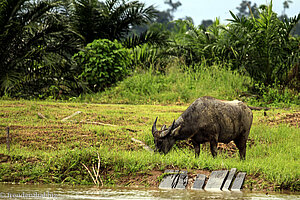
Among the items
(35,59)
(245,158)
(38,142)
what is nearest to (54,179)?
(38,142)

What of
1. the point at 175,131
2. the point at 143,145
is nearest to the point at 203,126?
the point at 175,131

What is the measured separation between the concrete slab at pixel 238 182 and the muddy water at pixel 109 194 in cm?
25

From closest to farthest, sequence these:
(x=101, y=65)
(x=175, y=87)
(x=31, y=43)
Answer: (x=175, y=87) → (x=31, y=43) → (x=101, y=65)

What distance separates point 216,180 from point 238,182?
33cm

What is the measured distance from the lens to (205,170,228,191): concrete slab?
655 cm

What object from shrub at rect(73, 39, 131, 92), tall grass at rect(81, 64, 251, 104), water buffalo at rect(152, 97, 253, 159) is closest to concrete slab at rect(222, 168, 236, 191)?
water buffalo at rect(152, 97, 253, 159)

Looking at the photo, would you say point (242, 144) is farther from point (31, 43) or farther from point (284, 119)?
point (31, 43)

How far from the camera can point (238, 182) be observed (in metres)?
6.69

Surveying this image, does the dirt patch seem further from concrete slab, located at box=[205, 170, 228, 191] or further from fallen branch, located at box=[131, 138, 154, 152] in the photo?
concrete slab, located at box=[205, 170, 228, 191]

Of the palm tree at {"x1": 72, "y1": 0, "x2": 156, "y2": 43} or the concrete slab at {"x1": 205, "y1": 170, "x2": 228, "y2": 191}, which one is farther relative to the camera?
the palm tree at {"x1": 72, "y1": 0, "x2": 156, "y2": 43}

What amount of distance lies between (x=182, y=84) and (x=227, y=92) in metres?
1.77

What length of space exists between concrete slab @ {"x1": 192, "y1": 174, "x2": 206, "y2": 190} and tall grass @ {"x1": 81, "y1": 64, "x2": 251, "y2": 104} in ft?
29.8

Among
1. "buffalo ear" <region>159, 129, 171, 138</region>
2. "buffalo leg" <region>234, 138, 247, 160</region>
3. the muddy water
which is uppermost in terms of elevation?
"buffalo ear" <region>159, 129, 171, 138</region>

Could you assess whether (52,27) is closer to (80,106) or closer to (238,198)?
(80,106)
